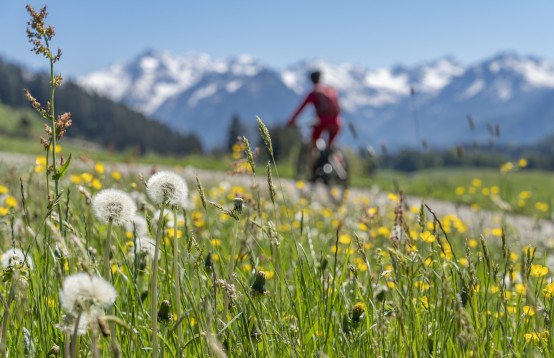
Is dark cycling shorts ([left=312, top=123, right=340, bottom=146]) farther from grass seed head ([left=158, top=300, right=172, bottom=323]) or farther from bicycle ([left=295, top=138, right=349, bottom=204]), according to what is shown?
grass seed head ([left=158, top=300, right=172, bottom=323])

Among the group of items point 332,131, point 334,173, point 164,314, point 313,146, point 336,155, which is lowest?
point 164,314

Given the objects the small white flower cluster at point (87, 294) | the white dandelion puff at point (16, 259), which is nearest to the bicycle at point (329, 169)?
the white dandelion puff at point (16, 259)

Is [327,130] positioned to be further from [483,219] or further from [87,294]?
[87,294]

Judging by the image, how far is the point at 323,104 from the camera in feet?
42.1

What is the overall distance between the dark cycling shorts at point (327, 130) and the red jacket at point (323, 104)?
0.21ft

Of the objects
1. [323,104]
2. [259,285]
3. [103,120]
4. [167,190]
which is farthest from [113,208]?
[103,120]

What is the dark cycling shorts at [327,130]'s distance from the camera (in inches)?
515

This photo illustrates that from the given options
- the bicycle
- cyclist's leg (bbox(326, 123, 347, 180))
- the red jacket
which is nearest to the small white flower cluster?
the bicycle

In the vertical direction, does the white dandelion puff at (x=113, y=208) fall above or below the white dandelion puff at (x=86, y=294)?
above

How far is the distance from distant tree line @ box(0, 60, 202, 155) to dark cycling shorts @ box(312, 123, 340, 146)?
435 feet

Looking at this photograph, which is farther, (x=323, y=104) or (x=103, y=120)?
(x=103, y=120)

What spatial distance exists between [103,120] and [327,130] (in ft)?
506

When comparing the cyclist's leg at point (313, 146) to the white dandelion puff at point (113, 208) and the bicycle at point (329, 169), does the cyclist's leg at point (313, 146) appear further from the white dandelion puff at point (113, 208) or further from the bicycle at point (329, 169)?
the white dandelion puff at point (113, 208)

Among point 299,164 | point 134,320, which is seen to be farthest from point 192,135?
point 134,320
